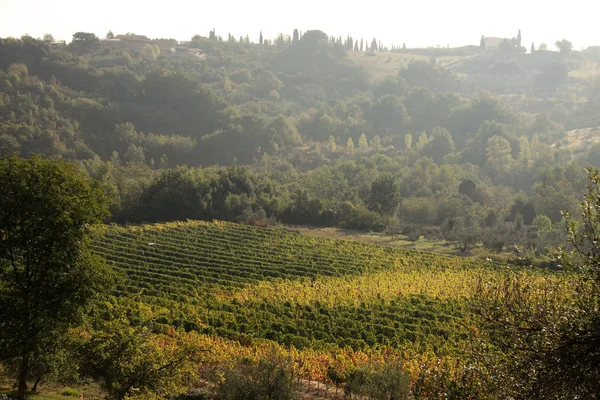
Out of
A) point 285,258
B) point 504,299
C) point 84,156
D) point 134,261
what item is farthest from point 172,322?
point 84,156

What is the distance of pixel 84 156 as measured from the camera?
12706cm

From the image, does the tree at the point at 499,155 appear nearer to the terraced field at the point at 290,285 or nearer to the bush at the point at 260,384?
the terraced field at the point at 290,285

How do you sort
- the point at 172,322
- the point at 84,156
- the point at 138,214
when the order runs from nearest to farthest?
the point at 172,322
the point at 138,214
the point at 84,156

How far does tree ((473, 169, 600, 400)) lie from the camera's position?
1358 centimetres

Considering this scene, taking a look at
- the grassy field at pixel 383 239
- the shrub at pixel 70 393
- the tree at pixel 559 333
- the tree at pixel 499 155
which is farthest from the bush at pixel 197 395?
the tree at pixel 499 155

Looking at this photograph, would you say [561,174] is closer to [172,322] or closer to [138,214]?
[138,214]

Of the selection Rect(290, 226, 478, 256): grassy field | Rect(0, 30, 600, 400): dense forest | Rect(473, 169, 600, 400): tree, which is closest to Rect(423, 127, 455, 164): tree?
Rect(0, 30, 600, 400): dense forest

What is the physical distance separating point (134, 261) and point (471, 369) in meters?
44.2

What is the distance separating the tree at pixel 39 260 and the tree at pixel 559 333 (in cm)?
1639

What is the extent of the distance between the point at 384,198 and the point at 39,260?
243 ft

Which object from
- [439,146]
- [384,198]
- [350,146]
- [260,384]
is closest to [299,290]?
[260,384]

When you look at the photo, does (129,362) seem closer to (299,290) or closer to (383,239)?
(299,290)

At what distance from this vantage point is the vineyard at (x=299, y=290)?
1389 inches

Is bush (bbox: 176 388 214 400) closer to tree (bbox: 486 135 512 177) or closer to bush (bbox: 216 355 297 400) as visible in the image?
bush (bbox: 216 355 297 400)
